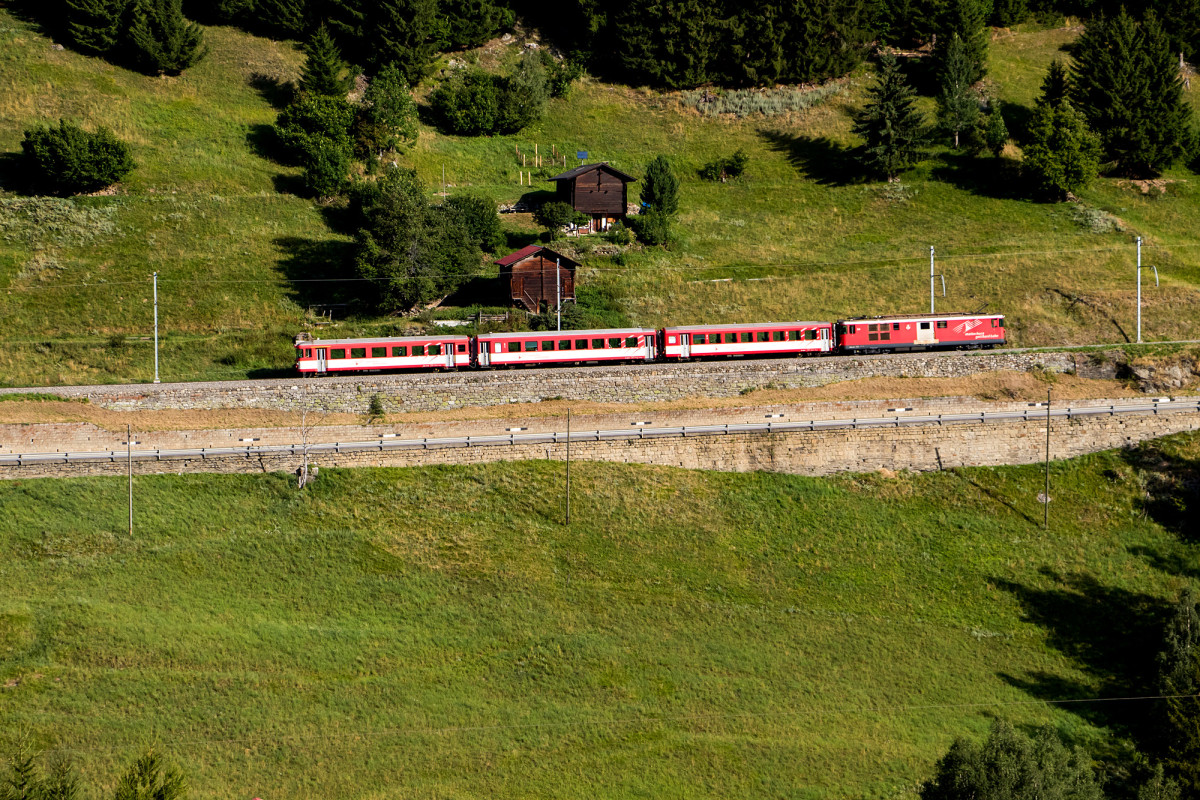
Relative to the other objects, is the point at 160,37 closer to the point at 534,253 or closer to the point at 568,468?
the point at 534,253

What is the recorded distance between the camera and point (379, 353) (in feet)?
163

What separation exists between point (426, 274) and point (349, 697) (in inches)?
1022

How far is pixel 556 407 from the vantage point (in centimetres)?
4766

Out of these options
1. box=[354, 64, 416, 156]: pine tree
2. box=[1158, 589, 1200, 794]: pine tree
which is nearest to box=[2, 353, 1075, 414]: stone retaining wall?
box=[1158, 589, 1200, 794]: pine tree

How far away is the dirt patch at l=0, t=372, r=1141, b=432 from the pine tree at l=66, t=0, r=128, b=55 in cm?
3685

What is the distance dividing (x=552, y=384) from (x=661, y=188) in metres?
23.1

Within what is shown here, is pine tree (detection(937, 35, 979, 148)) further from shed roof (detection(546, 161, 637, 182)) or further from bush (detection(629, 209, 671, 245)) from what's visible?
shed roof (detection(546, 161, 637, 182))

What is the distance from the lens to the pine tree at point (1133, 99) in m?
73.1

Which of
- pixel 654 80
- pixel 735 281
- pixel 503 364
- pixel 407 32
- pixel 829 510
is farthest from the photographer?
pixel 654 80

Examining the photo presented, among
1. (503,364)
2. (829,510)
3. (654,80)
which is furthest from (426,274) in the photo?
(654,80)

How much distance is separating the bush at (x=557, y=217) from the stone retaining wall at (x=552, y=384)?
55.6 feet

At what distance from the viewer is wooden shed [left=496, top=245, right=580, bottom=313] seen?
56438mm

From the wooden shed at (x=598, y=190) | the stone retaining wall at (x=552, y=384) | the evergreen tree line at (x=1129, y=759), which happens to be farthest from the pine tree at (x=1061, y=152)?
the evergreen tree line at (x=1129, y=759)

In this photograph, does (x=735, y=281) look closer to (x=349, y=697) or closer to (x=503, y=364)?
(x=503, y=364)
